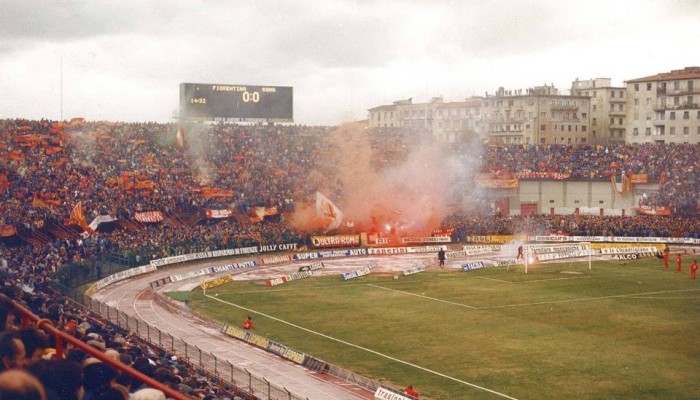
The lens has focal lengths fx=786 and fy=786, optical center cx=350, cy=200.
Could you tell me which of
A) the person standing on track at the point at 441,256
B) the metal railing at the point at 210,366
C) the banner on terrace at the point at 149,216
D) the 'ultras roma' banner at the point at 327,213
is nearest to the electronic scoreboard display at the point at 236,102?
the 'ultras roma' banner at the point at 327,213

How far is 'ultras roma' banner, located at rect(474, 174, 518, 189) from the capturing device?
9438 cm

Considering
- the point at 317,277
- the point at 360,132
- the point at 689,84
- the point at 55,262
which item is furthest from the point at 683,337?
the point at 689,84

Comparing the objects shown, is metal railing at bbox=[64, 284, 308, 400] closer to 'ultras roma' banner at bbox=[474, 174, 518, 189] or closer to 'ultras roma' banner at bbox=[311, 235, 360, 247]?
'ultras roma' banner at bbox=[311, 235, 360, 247]

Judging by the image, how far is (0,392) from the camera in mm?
5820

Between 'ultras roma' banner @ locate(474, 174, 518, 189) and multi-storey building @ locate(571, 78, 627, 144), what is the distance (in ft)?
173

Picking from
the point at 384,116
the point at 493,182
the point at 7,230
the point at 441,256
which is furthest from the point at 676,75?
the point at 7,230

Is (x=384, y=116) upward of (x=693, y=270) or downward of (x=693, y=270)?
upward

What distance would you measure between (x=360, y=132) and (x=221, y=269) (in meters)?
38.8

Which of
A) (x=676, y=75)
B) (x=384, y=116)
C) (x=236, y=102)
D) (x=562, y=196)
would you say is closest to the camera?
(x=236, y=102)

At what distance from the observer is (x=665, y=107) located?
390 ft

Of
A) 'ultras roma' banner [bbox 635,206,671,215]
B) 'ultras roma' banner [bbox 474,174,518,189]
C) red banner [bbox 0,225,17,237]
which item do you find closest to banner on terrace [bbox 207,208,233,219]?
red banner [bbox 0,225,17,237]

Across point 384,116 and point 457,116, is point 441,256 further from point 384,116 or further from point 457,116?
point 384,116

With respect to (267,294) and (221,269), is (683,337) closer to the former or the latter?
(267,294)

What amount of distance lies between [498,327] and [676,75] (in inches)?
3663
